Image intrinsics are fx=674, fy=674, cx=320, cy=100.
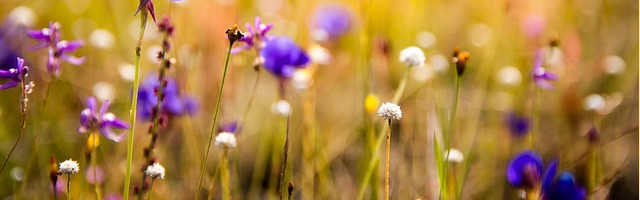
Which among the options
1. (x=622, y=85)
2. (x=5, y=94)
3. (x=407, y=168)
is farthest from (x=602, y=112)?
(x=5, y=94)

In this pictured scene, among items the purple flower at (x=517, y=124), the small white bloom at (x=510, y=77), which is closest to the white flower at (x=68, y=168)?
the purple flower at (x=517, y=124)

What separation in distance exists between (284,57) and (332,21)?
36.5 inches

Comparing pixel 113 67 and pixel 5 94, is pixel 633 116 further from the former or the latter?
pixel 5 94

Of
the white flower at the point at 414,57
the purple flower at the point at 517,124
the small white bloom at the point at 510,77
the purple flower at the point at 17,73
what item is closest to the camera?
the purple flower at the point at 17,73

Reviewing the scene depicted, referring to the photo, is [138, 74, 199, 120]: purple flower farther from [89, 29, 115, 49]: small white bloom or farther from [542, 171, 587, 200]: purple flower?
[542, 171, 587, 200]: purple flower

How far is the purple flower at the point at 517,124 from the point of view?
154 cm

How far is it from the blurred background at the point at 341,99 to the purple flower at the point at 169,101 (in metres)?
0.02

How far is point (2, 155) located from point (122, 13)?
1082 millimetres

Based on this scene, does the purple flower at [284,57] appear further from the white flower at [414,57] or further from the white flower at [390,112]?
the white flower at [390,112]

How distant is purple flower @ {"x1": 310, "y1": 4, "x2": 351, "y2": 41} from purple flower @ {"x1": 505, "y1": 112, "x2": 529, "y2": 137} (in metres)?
0.78

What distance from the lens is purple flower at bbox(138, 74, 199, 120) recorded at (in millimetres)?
1367

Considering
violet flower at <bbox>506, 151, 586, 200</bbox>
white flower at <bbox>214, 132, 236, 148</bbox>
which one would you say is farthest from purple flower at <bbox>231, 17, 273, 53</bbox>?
violet flower at <bbox>506, 151, 586, 200</bbox>

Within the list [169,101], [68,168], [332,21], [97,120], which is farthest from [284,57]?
[332,21]

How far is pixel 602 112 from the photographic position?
1.63 meters
